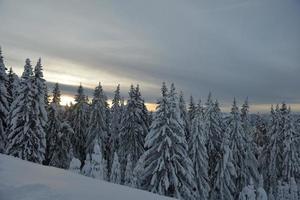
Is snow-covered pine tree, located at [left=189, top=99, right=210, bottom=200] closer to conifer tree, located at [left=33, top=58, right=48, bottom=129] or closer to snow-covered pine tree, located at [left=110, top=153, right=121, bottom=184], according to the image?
snow-covered pine tree, located at [left=110, top=153, right=121, bottom=184]

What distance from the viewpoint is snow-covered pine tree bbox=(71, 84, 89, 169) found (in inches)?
2101

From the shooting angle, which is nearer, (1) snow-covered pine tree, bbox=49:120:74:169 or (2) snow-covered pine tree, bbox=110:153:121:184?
(2) snow-covered pine tree, bbox=110:153:121:184

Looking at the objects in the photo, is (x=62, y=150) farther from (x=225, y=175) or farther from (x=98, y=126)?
(x=225, y=175)

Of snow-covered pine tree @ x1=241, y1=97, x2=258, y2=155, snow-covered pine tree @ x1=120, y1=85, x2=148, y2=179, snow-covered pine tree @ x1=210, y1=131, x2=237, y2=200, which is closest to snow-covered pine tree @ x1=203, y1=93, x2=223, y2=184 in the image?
snow-covered pine tree @ x1=210, y1=131, x2=237, y2=200

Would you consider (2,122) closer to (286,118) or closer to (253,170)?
(253,170)

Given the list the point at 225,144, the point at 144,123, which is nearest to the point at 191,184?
the point at 225,144

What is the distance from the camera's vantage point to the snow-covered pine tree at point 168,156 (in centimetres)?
3041

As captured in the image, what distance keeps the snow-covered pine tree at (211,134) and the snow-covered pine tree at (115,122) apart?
576 inches

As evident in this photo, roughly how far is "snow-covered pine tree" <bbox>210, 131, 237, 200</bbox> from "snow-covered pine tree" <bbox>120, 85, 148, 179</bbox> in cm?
1072

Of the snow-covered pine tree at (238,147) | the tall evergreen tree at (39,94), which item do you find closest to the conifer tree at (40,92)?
the tall evergreen tree at (39,94)

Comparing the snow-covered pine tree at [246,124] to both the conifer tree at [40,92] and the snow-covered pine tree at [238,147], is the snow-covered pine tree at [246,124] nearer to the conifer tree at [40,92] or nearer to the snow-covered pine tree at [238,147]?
the snow-covered pine tree at [238,147]

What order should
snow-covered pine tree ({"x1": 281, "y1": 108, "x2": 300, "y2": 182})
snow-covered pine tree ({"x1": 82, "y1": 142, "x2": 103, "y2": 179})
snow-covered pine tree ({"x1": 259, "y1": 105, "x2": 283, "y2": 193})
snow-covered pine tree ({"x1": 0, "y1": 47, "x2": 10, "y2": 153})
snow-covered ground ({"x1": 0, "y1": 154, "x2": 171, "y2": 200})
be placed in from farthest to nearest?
1. snow-covered pine tree ({"x1": 259, "y1": 105, "x2": 283, "y2": 193})
2. snow-covered pine tree ({"x1": 281, "y1": 108, "x2": 300, "y2": 182})
3. snow-covered pine tree ({"x1": 0, "y1": 47, "x2": 10, "y2": 153})
4. snow-covered pine tree ({"x1": 82, "y1": 142, "x2": 103, "y2": 179})
5. snow-covered ground ({"x1": 0, "y1": 154, "x2": 171, "y2": 200})

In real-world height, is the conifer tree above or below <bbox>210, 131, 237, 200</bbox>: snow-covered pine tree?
above

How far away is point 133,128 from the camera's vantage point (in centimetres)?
4644
